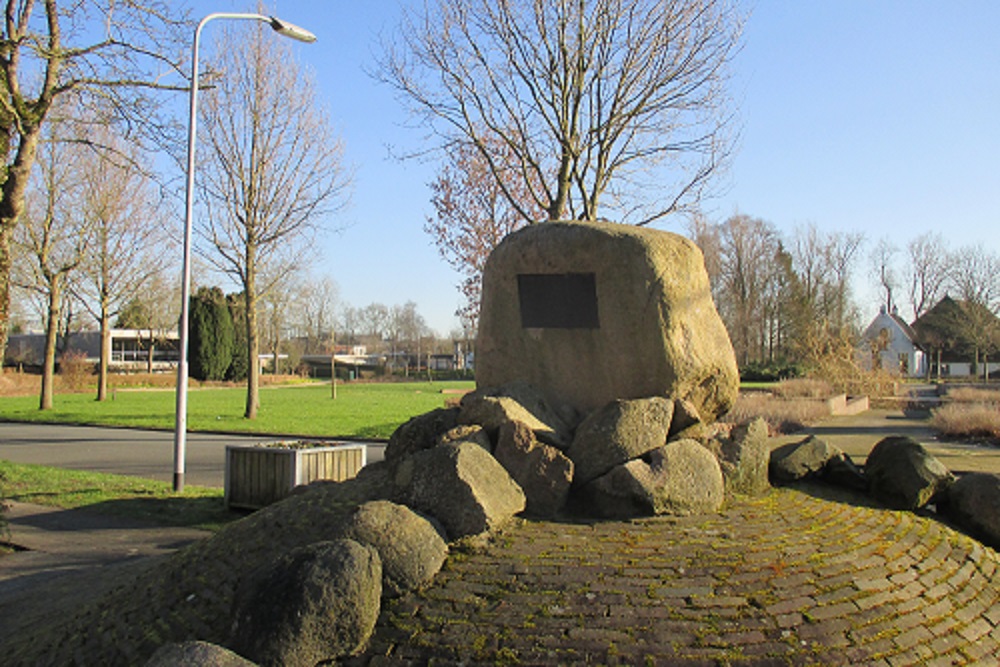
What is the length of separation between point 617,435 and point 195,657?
3.21 m

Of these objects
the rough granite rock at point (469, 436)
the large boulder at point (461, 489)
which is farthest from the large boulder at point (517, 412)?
the large boulder at point (461, 489)

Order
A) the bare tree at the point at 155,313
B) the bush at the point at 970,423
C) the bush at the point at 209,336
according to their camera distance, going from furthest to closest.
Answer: the bush at the point at 209,336 < the bare tree at the point at 155,313 < the bush at the point at 970,423

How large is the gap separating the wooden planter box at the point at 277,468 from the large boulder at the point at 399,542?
5045 millimetres

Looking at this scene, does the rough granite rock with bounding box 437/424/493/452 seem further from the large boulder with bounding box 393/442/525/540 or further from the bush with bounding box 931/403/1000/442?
the bush with bounding box 931/403/1000/442

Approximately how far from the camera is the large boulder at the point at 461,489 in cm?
488

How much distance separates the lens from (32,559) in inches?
309

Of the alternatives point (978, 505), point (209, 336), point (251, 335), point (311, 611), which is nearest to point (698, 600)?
point (311, 611)

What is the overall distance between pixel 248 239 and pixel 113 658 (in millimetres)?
17353

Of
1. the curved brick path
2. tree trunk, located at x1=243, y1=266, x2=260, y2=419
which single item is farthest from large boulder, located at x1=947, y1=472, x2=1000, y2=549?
tree trunk, located at x1=243, y1=266, x2=260, y2=419

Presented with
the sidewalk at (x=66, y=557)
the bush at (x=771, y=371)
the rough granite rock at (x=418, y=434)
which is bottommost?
the sidewalk at (x=66, y=557)

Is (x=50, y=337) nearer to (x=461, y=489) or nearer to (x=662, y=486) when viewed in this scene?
(x=461, y=489)

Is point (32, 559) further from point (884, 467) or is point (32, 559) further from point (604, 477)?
point (884, 467)

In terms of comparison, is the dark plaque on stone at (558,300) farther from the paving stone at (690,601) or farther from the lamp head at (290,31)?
the lamp head at (290,31)

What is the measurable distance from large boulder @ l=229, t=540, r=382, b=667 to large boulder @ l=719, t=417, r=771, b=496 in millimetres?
3152
